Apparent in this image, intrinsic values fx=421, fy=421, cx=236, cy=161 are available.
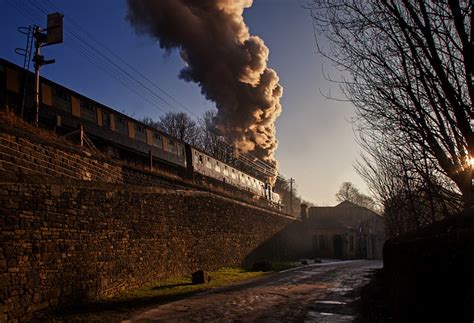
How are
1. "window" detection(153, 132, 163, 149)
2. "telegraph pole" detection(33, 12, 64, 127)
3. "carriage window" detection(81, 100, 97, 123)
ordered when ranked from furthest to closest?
"window" detection(153, 132, 163, 149) → "carriage window" detection(81, 100, 97, 123) → "telegraph pole" detection(33, 12, 64, 127)

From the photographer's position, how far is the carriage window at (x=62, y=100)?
17109mm

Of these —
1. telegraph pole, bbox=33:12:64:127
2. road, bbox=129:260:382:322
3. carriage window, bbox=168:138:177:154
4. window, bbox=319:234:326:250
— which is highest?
telegraph pole, bbox=33:12:64:127

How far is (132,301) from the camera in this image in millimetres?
12023

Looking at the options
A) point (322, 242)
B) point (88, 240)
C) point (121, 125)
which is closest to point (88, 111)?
point (121, 125)

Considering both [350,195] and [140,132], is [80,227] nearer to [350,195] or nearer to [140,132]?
[140,132]

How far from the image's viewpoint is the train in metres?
15.3

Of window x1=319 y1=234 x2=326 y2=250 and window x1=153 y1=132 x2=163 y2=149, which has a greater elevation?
window x1=153 y1=132 x2=163 y2=149

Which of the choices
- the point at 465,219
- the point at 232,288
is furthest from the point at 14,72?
the point at 465,219

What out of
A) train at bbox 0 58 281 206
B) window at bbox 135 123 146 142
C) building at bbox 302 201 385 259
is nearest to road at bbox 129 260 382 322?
train at bbox 0 58 281 206

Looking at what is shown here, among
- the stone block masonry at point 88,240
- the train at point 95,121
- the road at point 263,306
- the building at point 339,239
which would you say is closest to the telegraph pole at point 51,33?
the train at point 95,121

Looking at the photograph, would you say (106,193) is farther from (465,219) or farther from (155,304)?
(465,219)

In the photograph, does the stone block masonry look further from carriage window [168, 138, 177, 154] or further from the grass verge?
carriage window [168, 138, 177, 154]

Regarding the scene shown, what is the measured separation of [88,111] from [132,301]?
9956mm

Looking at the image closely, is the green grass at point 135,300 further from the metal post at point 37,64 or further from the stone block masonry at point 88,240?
the metal post at point 37,64
